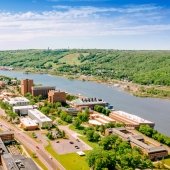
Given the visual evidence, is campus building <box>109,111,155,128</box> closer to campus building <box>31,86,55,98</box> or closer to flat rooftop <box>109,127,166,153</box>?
flat rooftop <box>109,127,166,153</box>

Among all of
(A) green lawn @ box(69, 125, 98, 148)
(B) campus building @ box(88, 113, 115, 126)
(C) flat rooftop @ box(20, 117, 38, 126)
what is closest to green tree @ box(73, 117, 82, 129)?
(A) green lawn @ box(69, 125, 98, 148)

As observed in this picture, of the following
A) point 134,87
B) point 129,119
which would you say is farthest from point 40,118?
point 134,87

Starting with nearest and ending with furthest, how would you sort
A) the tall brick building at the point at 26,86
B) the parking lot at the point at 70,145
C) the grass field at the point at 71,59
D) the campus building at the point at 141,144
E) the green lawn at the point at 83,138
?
the campus building at the point at 141,144 < the parking lot at the point at 70,145 < the green lawn at the point at 83,138 < the tall brick building at the point at 26,86 < the grass field at the point at 71,59

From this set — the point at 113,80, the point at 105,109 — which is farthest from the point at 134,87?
the point at 105,109

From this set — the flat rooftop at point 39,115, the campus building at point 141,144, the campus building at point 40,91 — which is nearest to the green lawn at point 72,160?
the campus building at point 141,144

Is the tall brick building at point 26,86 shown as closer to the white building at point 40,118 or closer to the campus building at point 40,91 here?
the campus building at point 40,91

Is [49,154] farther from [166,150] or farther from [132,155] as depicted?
[166,150]

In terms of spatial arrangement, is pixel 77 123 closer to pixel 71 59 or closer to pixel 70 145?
pixel 70 145
